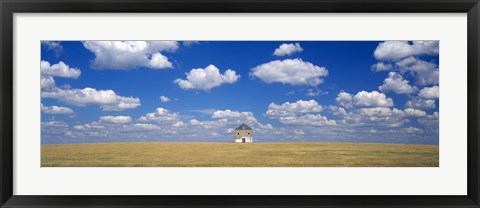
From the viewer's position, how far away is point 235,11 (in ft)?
12.3

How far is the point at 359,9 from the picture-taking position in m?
3.73

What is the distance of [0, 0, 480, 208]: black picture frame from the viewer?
371cm

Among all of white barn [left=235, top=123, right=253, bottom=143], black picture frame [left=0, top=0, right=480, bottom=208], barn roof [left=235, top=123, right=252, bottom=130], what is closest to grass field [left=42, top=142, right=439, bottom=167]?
white barn [left=235, top=123, right=253, bottom=143]

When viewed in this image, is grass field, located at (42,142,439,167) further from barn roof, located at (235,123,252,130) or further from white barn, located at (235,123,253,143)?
barn roof, located at (235,123,252,130)

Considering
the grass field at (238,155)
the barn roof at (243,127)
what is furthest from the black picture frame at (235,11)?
the barn roof at (243,127)

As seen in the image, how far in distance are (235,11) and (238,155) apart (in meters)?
1.57

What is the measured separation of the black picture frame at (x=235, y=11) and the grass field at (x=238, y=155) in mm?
350

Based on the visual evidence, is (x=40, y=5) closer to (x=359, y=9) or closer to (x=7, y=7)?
(x=7, y=7)

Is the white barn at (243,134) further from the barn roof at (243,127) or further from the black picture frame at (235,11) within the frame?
the black picture frame at (235,11)

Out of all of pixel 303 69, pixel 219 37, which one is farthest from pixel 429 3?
pixel 219 37

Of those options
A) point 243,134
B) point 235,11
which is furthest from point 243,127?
point 235,11

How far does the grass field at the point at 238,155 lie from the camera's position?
4023mm

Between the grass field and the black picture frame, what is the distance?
13.8 inches

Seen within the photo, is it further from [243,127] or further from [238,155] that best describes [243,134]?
[238,155]
